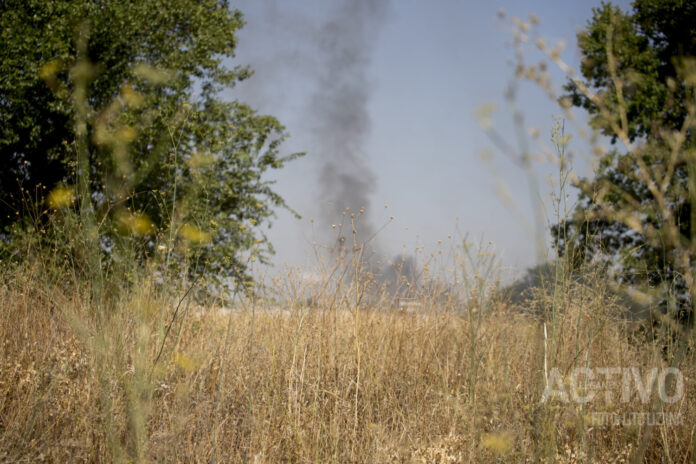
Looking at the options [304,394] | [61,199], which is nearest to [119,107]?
[61,199]

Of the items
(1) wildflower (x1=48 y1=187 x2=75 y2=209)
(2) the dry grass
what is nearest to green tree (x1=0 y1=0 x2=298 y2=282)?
(1) wildflower (x1=48 y1=187 x2=75 y2=209)

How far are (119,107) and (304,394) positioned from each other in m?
8.21

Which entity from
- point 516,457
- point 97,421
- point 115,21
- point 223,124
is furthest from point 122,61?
point 516,457

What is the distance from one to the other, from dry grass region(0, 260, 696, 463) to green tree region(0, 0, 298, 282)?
3.37 meters

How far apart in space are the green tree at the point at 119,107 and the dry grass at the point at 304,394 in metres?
3.37

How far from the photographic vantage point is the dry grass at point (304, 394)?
2346mm

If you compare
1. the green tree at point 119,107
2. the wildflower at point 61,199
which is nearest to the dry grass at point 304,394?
the wildflower at point 61,199

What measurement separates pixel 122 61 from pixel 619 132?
10.1 metres

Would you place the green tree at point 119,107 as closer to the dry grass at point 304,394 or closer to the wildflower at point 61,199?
the wildflower at point 61,199

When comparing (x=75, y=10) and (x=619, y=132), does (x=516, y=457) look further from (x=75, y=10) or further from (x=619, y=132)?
(x=75, y=10)

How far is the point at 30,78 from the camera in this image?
26.8ft

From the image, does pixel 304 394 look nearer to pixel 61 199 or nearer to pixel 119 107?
pixel 61 199

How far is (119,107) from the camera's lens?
30.6 feet

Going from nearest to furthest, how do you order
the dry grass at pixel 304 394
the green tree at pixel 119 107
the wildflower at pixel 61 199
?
the dry grass at pixel 304 394 < the wildflower at pixel 61 199 < the green tree at pixel 119 107
